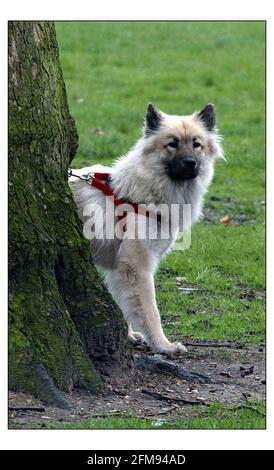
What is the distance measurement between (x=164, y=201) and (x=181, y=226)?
24 cm

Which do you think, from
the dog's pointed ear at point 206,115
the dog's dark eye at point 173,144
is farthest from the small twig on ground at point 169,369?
the dog's pointed ear at point 206,115

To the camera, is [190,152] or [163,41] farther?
[163,41]

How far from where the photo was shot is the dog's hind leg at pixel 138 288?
6254 millimetres

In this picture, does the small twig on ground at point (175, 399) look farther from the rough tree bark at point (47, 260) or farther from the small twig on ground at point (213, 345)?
the small twig on ground at point (213, 345)

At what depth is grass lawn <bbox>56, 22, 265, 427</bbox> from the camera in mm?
7379

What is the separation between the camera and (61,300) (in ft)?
16.8

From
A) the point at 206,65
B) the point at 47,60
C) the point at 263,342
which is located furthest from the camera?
the point at 206,65

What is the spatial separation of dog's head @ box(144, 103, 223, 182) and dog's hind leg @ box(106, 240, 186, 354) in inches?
26.7

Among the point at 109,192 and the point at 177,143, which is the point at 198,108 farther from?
the point at 109,192

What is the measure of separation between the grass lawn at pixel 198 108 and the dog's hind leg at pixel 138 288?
1.45ft

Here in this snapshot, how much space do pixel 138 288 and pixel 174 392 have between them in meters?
1.08
